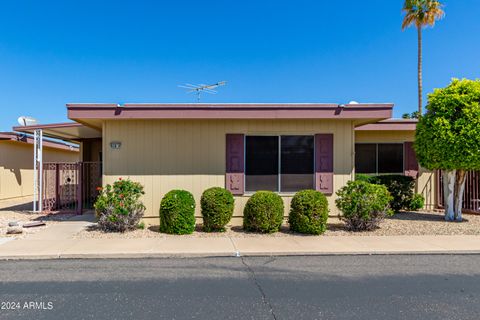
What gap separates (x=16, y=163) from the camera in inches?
629

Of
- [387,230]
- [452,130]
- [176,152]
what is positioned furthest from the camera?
[176,152]

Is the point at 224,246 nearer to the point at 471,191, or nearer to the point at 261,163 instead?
the point at 261,163

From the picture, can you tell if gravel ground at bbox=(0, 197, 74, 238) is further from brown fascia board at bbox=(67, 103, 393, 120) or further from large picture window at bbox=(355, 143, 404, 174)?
large picture window at bbox=(355, 143, 404, 174)

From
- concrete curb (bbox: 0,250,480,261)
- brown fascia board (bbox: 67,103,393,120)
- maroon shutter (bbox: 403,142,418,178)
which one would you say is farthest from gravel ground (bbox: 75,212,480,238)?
brown fascia board (bbox: 67,103,393,120)

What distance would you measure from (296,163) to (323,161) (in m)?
0.75

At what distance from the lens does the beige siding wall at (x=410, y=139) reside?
40.1 ft

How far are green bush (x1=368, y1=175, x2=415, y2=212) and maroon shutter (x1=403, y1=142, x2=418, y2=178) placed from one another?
932 millimetres

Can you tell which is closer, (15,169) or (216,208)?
(216,208)

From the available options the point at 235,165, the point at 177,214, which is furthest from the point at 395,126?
the point at 177,214

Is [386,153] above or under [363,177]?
above

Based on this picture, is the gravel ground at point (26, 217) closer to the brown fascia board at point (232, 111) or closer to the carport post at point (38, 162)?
the carport post at point (38, 162)

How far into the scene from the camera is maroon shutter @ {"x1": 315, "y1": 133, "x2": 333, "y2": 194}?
953cm

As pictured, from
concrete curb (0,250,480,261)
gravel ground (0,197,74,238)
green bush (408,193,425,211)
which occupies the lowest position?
concrete curb (0,250,480,261)

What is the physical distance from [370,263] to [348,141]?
4.36 m
